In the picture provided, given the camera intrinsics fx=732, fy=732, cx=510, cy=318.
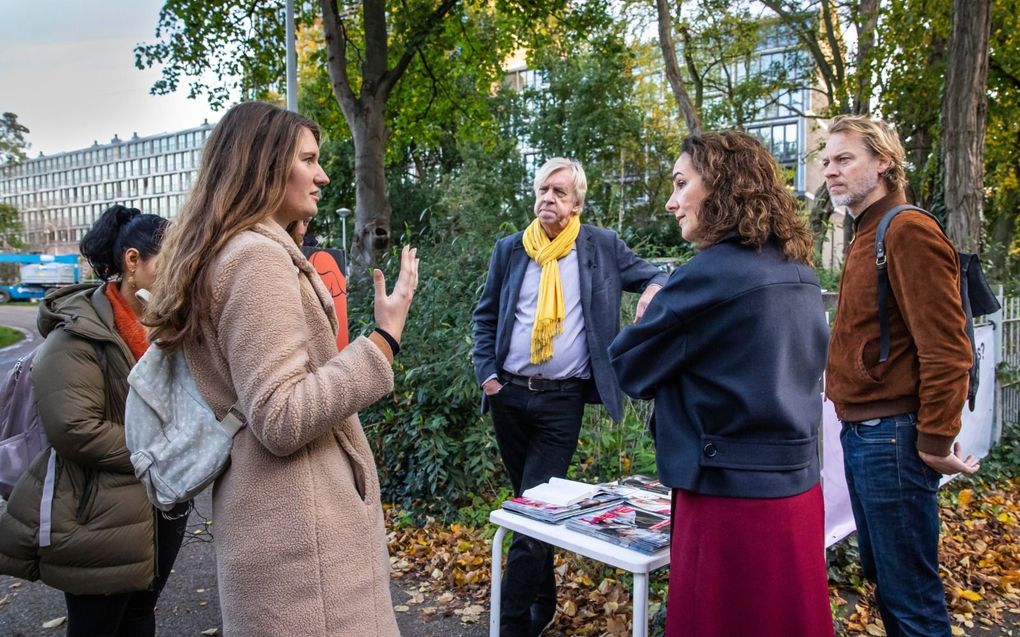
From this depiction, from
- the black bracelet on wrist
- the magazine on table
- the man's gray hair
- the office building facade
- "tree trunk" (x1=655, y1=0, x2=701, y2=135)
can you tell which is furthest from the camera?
the office building facade

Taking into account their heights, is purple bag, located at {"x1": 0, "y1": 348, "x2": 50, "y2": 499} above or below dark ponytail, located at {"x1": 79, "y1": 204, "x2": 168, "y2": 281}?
below

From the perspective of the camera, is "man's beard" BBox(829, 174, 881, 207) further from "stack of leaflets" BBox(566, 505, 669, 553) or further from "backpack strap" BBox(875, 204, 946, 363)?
"stack of leaflets" BBox(566, 505, 669, 553)

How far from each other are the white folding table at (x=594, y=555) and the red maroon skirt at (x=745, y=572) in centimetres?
15

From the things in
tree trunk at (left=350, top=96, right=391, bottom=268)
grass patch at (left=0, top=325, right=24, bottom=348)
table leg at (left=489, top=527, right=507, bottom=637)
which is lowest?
grass patch at (left=0, top=325, right=24, bottom=348)

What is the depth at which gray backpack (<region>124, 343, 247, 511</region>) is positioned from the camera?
63.3 inches

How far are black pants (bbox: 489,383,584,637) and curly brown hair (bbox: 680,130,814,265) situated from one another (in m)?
1.52

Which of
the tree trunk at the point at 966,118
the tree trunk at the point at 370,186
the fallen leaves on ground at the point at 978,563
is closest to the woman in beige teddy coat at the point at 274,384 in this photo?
the fallen leaves on ground at the point at 978,563

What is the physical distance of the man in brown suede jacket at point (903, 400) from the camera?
237cm

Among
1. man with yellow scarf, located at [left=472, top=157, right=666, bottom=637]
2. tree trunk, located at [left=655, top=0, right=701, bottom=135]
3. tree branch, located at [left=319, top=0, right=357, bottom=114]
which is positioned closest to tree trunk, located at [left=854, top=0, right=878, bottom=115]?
tree trunk, located at [left=655, top=0, right=701, bottom=135]

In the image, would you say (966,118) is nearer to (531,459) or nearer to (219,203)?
(531,459)

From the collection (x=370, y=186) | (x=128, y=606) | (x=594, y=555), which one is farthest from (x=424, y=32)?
(x=594, y=555)

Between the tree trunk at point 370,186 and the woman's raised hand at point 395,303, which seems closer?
the woman's raised hand at point 395,303

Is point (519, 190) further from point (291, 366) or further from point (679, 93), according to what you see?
point (291, 366)

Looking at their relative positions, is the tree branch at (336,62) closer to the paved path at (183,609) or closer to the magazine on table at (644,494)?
the paved path at (183,609)
